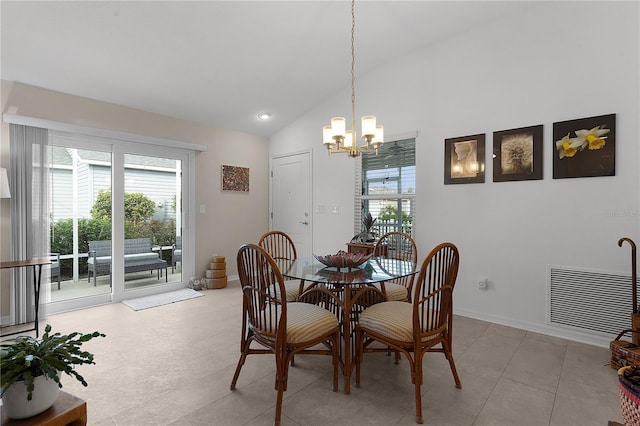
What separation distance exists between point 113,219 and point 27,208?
83 cm

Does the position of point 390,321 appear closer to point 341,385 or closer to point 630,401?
point 341,385

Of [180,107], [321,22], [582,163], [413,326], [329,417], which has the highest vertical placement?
[321,22]

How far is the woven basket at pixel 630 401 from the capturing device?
30.4 inches

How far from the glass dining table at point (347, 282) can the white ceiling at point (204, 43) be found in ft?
7.75

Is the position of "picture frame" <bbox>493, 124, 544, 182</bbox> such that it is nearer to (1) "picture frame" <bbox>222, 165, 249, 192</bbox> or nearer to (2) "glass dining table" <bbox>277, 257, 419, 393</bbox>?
(2) "glass dining table" <bbox>277, 257, 419, 393</bbox>

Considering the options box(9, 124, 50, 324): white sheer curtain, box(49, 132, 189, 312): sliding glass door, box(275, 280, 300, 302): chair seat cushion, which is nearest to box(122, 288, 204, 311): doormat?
box(49, 132, 189, 312): sliding glass door

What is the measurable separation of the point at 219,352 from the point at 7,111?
3.17 meters

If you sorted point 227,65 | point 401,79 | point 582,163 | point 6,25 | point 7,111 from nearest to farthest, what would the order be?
point 6,25 → point 582,163 → point 7,111 → point 227,65 → point 401,79

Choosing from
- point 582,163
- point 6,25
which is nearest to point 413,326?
point 582,163

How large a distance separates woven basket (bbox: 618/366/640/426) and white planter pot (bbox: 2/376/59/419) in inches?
66.5

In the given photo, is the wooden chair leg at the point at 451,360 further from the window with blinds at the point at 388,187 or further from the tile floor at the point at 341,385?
the window with blinds at the point at 388,187

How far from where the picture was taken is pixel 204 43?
325 centimetres

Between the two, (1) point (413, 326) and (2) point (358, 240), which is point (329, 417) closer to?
(1) point (413, 326)

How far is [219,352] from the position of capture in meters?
2.62
